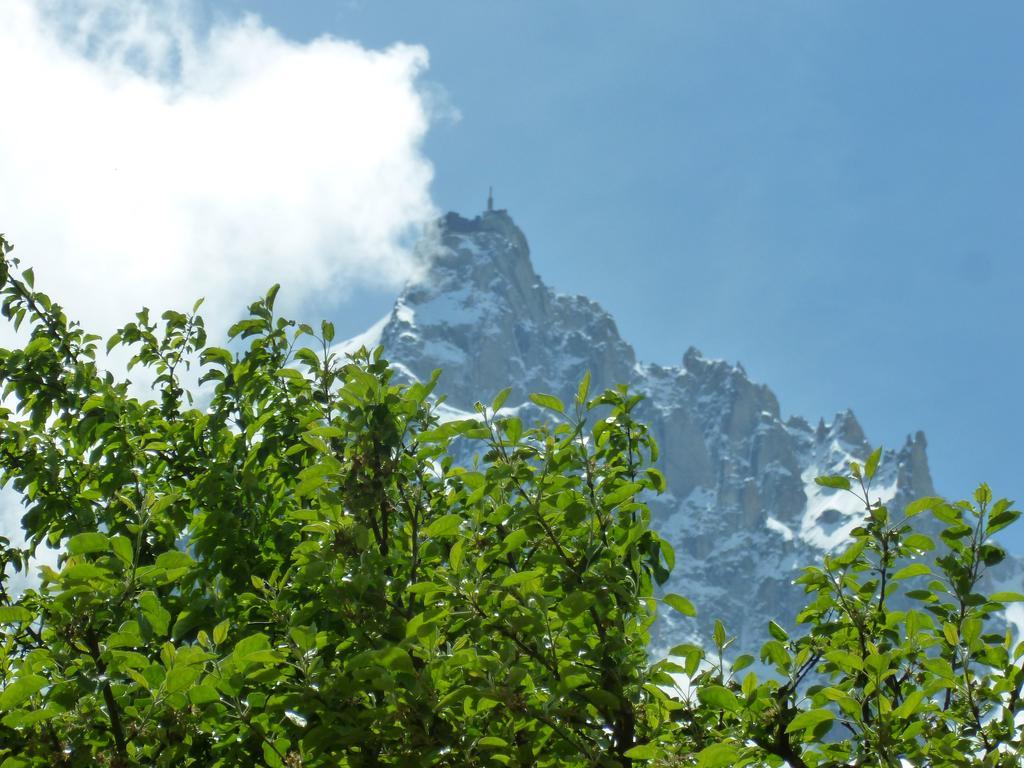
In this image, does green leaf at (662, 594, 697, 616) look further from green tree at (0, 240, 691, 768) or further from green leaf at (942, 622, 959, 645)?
green leaf at (942, 622, 959, 645)

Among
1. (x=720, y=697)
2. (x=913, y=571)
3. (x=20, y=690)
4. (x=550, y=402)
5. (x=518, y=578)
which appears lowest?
(x=20, y=690)

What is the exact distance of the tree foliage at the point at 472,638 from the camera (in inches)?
139

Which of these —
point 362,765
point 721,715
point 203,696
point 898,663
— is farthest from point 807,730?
point 203,696

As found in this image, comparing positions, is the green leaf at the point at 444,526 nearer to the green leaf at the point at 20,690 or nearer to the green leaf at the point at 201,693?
the green leaf at the point at 201,693

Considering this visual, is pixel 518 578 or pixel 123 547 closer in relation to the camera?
pixel 123 547

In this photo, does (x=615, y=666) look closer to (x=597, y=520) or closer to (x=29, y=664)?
(x=597, y=520)

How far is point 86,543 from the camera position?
131 inches

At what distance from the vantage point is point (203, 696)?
11.0 feet

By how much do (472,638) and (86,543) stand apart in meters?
1.54

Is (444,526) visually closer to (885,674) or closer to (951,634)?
(885,674)

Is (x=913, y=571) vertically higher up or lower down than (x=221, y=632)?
higher up

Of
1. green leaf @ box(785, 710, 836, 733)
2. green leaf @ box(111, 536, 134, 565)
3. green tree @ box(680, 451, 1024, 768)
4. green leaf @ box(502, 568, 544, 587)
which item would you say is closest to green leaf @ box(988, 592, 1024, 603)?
green tree @ box(680, 451, 1024, 768)

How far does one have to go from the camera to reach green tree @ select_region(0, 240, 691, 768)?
3.52m

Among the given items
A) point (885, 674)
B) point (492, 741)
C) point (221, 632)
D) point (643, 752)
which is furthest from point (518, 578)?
point (885, 674)
